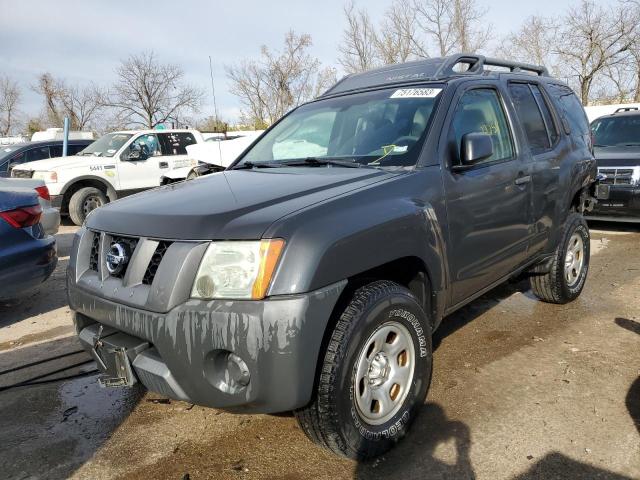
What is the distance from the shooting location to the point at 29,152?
39.9 feet

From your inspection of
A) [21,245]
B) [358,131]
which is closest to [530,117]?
[358,131]

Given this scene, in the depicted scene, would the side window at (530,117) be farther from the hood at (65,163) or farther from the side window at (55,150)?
the side window at (55,150)

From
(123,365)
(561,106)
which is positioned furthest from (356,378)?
(561,106)

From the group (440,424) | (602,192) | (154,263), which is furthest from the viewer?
(602,192)

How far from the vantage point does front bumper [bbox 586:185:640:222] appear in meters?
7.37

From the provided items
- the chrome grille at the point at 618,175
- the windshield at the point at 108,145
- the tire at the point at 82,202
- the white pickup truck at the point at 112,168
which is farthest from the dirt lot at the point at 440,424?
the windshield at the point at 108,145

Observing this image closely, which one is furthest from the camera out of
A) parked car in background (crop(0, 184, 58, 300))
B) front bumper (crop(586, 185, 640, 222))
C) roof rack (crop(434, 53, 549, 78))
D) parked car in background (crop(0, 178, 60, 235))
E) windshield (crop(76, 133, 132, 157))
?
windshield (crop(76, 133, 132, 157))

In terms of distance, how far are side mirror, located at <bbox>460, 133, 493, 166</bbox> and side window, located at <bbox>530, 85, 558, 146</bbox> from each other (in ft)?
4.89

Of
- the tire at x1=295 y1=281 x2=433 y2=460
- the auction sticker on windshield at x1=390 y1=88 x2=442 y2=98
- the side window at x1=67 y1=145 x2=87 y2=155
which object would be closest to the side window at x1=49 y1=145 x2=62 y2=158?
the side window at x1=67 y1=145 x2=87 y2=155

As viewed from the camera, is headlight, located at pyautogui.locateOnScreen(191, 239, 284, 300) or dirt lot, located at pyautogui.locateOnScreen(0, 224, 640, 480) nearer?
headlight, located at pyautogui.locateOnScreen(191, 239, 284, 300)

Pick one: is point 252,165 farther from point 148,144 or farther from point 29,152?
point 29,152

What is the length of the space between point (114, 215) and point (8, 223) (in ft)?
7.99

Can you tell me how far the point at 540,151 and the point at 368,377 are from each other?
246 centimetres

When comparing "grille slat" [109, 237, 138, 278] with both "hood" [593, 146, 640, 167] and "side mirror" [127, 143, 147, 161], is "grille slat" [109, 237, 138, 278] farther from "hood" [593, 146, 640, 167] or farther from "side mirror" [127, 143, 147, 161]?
"side mirror" [127, 143, 147, 161]
